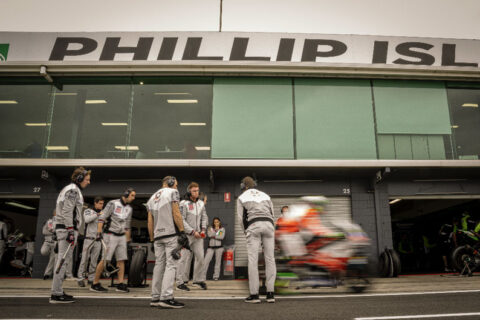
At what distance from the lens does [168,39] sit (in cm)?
1274

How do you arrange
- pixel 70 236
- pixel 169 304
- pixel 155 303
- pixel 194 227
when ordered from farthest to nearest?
pixel 194 227 < pixel 70 236 < pixel 155 303 < pixel 169 304

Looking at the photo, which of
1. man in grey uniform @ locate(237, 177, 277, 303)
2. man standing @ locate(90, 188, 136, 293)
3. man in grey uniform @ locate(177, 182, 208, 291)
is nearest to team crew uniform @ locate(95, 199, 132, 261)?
man standing @ locate(90, 188, 136, 293)

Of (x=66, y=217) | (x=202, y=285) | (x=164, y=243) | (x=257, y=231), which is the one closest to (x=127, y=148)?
(x=202, y=285)

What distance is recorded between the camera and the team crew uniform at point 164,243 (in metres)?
4.74

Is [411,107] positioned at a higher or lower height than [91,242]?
higher

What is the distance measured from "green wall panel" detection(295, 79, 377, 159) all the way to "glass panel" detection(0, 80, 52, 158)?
8711 mm

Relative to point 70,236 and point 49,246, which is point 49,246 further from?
point 70,236

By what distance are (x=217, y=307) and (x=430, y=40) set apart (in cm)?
1271

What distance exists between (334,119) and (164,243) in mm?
8834

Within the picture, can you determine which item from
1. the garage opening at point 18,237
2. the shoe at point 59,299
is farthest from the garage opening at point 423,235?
the garage opening at point 18,237

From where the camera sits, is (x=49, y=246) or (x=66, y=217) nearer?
(x=66, y=217)

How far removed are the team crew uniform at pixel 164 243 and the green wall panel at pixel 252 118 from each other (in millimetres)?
6692

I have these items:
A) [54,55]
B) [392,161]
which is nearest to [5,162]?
[54,55]

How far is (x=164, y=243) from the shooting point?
16.5 feet
